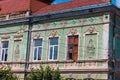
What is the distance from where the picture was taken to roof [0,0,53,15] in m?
26.0

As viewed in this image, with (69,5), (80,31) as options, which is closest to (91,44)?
(80,31)

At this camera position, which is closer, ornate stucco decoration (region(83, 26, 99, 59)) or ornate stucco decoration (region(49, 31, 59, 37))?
ornate stucco decoration (region(83, 26, 99, 59))

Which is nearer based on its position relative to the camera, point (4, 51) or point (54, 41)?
point (54, 41)

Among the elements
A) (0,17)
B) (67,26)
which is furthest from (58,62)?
(0,17)

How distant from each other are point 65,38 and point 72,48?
90 centimetres

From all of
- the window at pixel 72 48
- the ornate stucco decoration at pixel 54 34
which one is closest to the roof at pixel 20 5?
the ornate stucco decoration at pixel 54 34

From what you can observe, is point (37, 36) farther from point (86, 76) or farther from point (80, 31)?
point (86, 76)

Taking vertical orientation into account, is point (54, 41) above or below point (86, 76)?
above

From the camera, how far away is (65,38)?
2269 cm

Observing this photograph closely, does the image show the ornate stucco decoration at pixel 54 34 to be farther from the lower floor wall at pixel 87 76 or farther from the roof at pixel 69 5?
the lower floor wall at pixel 87 76

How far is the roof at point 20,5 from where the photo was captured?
25984mm

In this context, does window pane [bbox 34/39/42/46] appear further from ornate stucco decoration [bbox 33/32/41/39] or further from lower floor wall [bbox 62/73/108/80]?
lower floor wall [bbox 62/73/108/80]

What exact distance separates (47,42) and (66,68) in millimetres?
2659

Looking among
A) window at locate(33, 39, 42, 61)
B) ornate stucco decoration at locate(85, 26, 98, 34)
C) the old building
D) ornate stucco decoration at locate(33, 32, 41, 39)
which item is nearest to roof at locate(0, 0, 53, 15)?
the old building
